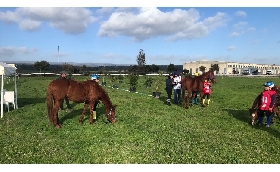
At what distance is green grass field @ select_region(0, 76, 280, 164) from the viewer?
23.6 feet

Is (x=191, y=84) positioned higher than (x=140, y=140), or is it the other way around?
(x=191, y=84)

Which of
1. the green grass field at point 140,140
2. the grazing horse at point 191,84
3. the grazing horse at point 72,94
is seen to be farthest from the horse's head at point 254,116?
the grazing horse at point 72,94

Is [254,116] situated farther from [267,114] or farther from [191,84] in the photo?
[191,84]

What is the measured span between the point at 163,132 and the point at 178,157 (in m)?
2.71

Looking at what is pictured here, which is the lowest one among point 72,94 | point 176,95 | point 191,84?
point 176,95

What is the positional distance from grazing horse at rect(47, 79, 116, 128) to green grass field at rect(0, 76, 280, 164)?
0.50 meters

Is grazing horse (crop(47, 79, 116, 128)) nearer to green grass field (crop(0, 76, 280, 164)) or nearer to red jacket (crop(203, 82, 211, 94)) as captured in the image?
green grass field (crop(0, 76, 280, 164))

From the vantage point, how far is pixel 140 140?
8789 mm

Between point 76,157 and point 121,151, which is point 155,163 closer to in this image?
point 121,151

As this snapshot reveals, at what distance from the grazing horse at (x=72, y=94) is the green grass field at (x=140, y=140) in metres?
0.50

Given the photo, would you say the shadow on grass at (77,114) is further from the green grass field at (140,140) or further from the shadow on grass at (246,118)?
the shadow on grass at (246,118)

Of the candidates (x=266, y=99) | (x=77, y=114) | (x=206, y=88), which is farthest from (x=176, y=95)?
(x=266, y=99)

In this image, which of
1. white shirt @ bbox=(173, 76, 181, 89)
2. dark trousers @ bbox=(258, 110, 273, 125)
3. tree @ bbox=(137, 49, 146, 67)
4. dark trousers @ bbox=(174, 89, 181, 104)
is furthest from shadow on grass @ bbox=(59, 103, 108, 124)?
tree @ bbox=(137, 49, 146, 67)

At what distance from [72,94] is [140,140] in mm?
3711
